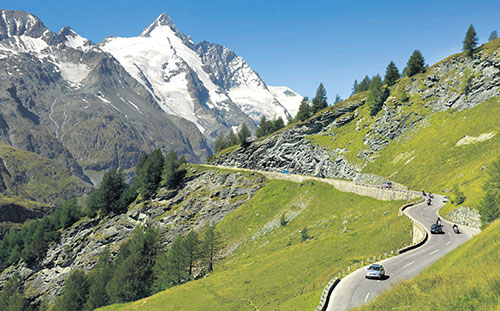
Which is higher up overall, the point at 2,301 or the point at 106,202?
the point at 106,202

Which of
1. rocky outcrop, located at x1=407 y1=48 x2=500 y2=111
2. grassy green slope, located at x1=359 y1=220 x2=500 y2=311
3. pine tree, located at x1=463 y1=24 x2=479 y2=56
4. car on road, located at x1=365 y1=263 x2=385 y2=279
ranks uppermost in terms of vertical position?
pine tree, located at x1=463 y1=24 x2=479 y2=56

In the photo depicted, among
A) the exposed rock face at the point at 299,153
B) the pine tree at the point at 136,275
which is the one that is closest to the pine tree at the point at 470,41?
the exposed rock face at the point at 299,153

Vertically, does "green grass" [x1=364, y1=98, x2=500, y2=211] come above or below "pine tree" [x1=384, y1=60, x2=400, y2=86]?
below

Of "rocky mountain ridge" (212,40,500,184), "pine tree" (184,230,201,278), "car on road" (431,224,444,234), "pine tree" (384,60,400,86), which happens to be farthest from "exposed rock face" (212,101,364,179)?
"car on road" (431,224,444,234)

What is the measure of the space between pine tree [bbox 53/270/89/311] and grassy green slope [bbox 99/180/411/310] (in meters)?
18.9

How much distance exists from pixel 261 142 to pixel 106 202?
221ft

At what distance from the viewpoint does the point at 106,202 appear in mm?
119438

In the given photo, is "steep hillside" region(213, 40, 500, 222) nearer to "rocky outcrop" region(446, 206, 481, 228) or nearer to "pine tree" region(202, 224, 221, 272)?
"rocky outcrop" region(446, 206, 481, 228)

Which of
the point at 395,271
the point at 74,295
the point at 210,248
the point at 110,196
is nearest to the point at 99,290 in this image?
the point at 74,295

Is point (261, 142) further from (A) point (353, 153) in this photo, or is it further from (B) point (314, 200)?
(B) point (314, 200)

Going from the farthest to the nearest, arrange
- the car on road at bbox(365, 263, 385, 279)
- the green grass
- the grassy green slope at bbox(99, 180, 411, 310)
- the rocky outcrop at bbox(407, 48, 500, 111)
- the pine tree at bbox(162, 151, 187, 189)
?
the pine tree at bbox(162, 151, 187, 189) < the rocky outcrop at bbox(407, 48, 500, 111) < the green grass < the grassy green slope at bbox(99, 180, 411, 310) < the car on road at bbox(365, 263, 385, 279)

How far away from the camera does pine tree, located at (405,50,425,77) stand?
349ft

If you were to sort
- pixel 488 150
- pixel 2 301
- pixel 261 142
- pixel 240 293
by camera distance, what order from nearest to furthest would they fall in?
1. pixel 240 293
2. pixel 488 150
3. pixel 2 301
4. pixel 261 142

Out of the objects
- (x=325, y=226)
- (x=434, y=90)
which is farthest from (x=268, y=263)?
(x=434, y=90)
